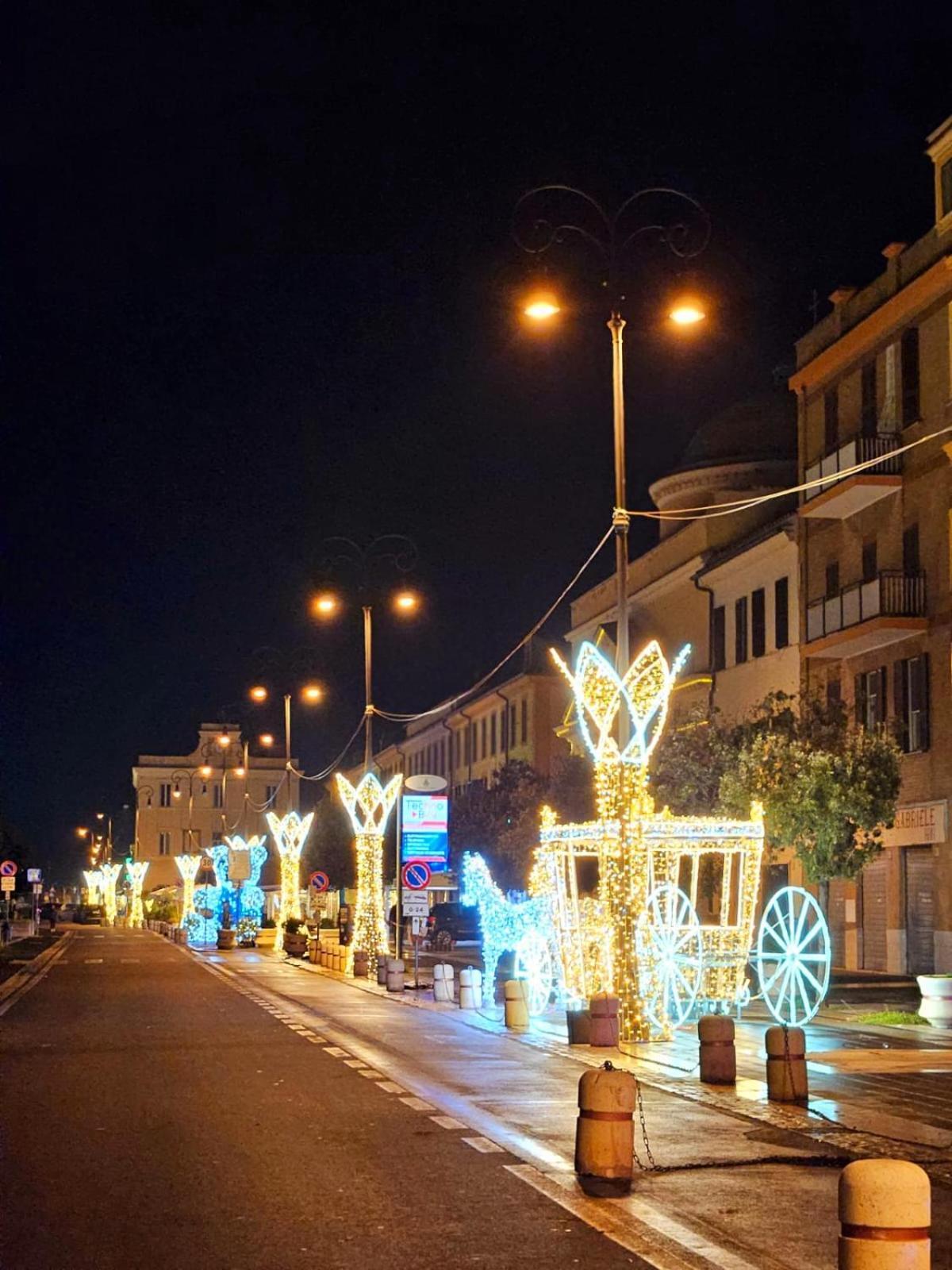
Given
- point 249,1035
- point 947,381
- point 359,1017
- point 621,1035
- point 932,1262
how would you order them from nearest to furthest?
point 932,1262
point 621,1035
point 249,1035
point 359,1017
point 947,381

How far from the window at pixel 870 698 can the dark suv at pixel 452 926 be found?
28.6 meters

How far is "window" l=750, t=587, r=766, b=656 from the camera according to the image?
4628cm

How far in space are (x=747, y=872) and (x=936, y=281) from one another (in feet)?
52.9

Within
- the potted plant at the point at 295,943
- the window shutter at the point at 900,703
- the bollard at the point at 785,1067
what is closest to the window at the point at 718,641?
the window shutter at the point at 900,703

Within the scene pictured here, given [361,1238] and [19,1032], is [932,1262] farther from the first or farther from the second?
[19,1032]

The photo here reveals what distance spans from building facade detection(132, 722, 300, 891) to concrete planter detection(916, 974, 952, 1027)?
118191 millimetres

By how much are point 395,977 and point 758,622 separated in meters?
17.0

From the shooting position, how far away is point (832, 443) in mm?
40562

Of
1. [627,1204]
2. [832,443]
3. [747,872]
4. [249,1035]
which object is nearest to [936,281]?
[832,443]

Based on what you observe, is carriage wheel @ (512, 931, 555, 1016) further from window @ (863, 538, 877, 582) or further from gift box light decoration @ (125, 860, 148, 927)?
gift box light decoration @ (125, 860, 148, 927)

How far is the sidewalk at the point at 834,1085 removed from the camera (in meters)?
12.9

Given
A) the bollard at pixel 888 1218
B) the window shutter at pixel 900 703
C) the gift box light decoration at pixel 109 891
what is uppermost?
the window shutter at pixel 900 703

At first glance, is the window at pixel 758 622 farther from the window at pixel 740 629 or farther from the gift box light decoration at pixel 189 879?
the gift box light decoration at pixel 189 879

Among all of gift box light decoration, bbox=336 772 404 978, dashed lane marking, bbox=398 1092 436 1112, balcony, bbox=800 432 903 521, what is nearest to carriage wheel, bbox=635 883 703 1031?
dashed lane marking, bbox=398 1092 436 1112
